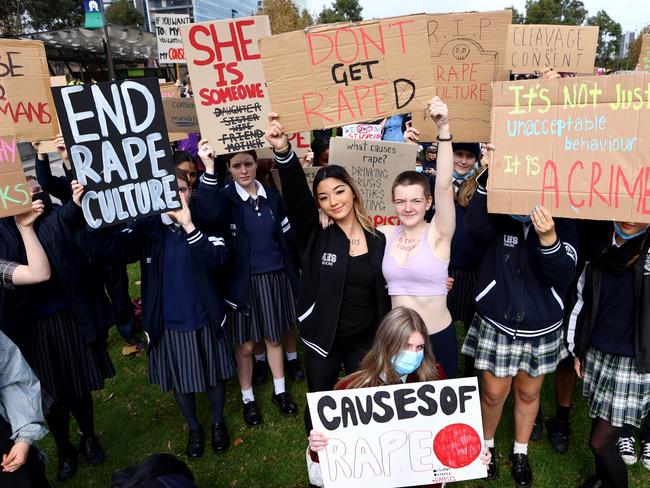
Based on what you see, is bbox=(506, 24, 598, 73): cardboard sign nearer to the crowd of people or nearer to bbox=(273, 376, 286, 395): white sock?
the crowd of people

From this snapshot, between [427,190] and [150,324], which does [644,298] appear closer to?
[427,190]

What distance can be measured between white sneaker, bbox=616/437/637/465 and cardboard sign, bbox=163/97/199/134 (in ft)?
16.5

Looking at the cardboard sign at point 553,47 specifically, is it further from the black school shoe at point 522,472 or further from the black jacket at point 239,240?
the black school shoe at point 522,472

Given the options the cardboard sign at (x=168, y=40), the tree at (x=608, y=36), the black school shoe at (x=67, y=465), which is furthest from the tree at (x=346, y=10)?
the black school shoe at (x=67, y=465)

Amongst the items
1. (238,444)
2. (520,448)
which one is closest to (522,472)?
(520,448)

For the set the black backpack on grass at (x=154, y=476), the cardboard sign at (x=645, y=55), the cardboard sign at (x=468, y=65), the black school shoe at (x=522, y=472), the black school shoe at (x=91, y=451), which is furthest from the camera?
the cardboard sign at (x=645, y=55)

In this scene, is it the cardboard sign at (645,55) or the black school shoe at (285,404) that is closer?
the black school shoe at (285,404)

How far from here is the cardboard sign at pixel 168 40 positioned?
9.44 meters

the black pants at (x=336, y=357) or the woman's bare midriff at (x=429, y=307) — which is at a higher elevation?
the woman's bare midriff at (x=429, y=307)

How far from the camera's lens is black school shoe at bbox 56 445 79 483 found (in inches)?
142

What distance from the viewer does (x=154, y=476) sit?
2211 mm

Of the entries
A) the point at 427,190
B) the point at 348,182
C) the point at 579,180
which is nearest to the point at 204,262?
the point at 348,182

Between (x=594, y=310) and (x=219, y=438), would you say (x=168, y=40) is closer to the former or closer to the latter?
(x=219, y=438)

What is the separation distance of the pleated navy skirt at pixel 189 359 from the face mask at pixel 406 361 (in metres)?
1.53
